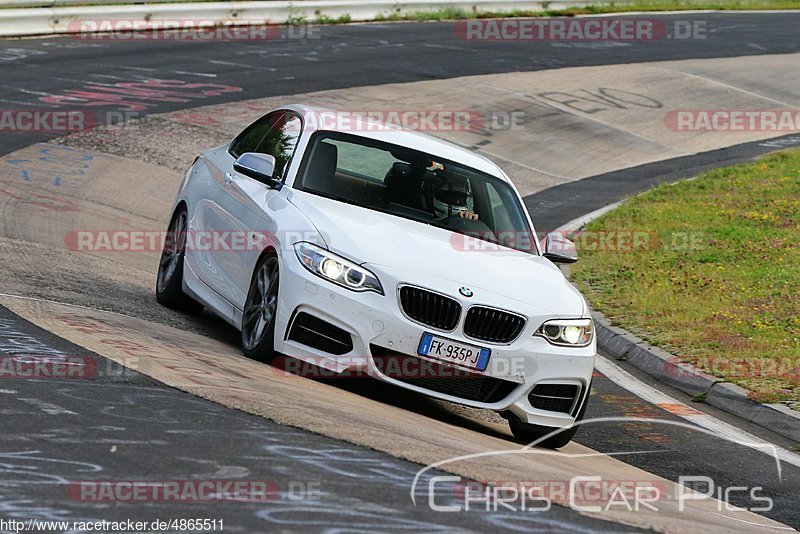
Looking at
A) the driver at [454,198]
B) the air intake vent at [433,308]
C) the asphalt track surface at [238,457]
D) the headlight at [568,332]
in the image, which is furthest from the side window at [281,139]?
the headlight at [568,332]

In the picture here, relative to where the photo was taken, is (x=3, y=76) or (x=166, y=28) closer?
(x=3, y=76)

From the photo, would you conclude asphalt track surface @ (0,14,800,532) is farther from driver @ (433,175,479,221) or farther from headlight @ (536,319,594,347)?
driver @ (433,175,479,221)

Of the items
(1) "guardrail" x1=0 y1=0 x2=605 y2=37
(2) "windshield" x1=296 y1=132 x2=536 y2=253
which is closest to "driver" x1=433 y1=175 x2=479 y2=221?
(2) "windshield" x1=296 y1=132 x2=536 y2=253

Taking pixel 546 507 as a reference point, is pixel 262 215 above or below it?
above

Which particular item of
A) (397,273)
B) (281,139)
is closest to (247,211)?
(281,139)

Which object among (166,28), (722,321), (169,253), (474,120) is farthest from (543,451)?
(166,28)

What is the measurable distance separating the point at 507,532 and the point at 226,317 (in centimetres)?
433

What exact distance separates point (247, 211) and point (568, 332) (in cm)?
239

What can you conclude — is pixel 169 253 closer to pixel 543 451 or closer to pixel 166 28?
pixel 543 451

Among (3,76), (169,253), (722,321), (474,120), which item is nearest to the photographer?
(169,253)

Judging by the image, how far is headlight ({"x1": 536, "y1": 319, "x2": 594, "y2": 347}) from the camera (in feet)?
26.9

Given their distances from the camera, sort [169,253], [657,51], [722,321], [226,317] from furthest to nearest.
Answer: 1. [657,51]
2. [722,321]
3. [169,253]
4. [226,317]

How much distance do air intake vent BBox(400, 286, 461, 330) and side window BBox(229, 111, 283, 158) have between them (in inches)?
107

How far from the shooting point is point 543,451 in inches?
321
